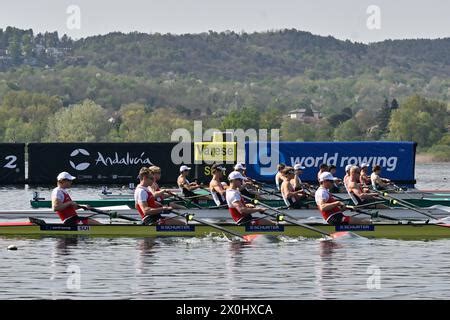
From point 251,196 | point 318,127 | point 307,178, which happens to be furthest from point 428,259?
point 318,127

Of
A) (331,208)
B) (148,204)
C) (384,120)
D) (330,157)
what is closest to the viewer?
(148,204)

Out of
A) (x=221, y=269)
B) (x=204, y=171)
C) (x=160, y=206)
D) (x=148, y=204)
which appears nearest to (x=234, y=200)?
(x=160, y=206)

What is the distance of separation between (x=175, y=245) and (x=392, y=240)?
5633 millimetres

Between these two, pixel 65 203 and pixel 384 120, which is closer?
pixel 65 203

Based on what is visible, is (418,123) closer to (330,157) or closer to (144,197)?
(330,157)

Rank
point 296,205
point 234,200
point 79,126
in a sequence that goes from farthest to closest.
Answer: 1. point 79,126
2. point 296,205
3. point 234,200

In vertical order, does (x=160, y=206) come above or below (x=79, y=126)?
below

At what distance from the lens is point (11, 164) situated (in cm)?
5488

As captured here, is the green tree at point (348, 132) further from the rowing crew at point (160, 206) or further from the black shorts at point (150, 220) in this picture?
the black shorts at point (150, 220)

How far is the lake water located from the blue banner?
20.5 meters

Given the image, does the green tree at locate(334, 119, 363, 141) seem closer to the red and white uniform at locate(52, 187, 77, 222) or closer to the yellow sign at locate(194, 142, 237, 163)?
the yellow sign at locate(194, 142, 237, 163)

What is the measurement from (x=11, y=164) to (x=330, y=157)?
1480 cm

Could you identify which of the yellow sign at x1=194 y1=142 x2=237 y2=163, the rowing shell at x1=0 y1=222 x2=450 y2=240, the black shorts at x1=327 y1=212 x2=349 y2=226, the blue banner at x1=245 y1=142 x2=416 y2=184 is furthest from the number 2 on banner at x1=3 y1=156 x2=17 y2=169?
the black shorts at x1=327 y1=212 x2=349 y2=226

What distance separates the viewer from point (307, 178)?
50.9 metres
